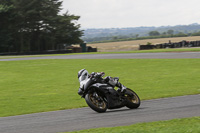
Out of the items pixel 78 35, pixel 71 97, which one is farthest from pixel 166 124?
pixel 78 35

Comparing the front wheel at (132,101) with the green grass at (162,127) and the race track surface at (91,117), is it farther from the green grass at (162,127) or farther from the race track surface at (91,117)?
the green grass at (162,127)

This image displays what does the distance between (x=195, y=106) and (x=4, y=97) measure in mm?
8123

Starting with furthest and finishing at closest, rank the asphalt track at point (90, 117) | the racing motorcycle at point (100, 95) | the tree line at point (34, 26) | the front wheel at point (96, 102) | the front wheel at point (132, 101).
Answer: the tree line at point (34, 26) → the front wheel at point (132, 101) → the racing motorcycle at point (100, 95) → the front wheel at point (96, 102) → the asphalt track at point (90, 117)

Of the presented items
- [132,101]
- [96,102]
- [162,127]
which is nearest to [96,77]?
[96,102]

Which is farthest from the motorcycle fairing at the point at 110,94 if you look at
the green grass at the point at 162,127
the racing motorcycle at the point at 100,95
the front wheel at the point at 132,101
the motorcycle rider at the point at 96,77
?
the green grass at the point at 162,127

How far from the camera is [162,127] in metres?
7.62

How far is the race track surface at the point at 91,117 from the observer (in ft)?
27.1

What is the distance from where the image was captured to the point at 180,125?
25.4ft

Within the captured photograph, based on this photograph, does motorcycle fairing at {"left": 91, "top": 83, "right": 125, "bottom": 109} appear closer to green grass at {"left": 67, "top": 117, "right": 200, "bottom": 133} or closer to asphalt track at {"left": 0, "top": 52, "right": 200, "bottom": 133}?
asphalt track at {"left": 0, "top": 52, "right": 200, "bottom": 133}

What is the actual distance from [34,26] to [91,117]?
211 feet

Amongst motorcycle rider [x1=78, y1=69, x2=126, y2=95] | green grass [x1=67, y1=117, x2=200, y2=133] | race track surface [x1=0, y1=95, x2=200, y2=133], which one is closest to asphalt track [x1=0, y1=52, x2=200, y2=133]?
race track surface [x1=0, y1=95, x2=200, y2=133]

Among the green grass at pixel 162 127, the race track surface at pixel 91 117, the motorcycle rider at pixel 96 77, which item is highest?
the motorcycle rider at pixel 96 77

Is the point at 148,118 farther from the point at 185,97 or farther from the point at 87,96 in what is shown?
the point at 185,97

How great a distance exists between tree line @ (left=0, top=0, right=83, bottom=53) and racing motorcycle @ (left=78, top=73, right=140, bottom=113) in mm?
57975
